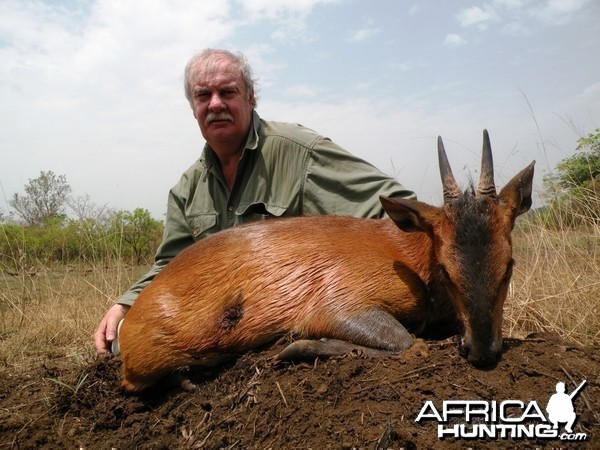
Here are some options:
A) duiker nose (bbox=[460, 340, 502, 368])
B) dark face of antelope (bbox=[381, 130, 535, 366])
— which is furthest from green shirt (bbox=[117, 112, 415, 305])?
duiker nose (bbox=[460, 340, 502, 368])

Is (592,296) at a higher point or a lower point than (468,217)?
lower

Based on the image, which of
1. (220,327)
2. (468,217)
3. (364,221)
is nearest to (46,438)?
(220,327)

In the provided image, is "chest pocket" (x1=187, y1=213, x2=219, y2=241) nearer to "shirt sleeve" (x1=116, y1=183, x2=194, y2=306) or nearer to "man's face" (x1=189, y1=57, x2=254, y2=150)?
"shirt sleeve" (x1=116, y1=183, x2=194, y2=306)

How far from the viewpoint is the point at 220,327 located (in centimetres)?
386

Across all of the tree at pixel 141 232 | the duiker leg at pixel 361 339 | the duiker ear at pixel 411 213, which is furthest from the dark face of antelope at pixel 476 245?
the tree at pixel 141 232

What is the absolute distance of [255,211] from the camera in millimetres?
5906

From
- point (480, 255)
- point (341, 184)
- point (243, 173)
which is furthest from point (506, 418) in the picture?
point (243, 173)

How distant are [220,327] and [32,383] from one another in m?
2.22

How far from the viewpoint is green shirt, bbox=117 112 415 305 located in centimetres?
550

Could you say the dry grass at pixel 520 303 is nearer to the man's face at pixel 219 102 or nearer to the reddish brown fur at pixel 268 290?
the reddish brown fur at pixel 268 290

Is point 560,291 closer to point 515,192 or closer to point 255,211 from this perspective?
point 515,192

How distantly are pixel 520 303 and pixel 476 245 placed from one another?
255cm

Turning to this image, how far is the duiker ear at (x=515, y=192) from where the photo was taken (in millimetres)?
3639

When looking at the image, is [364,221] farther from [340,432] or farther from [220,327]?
[340,432]
